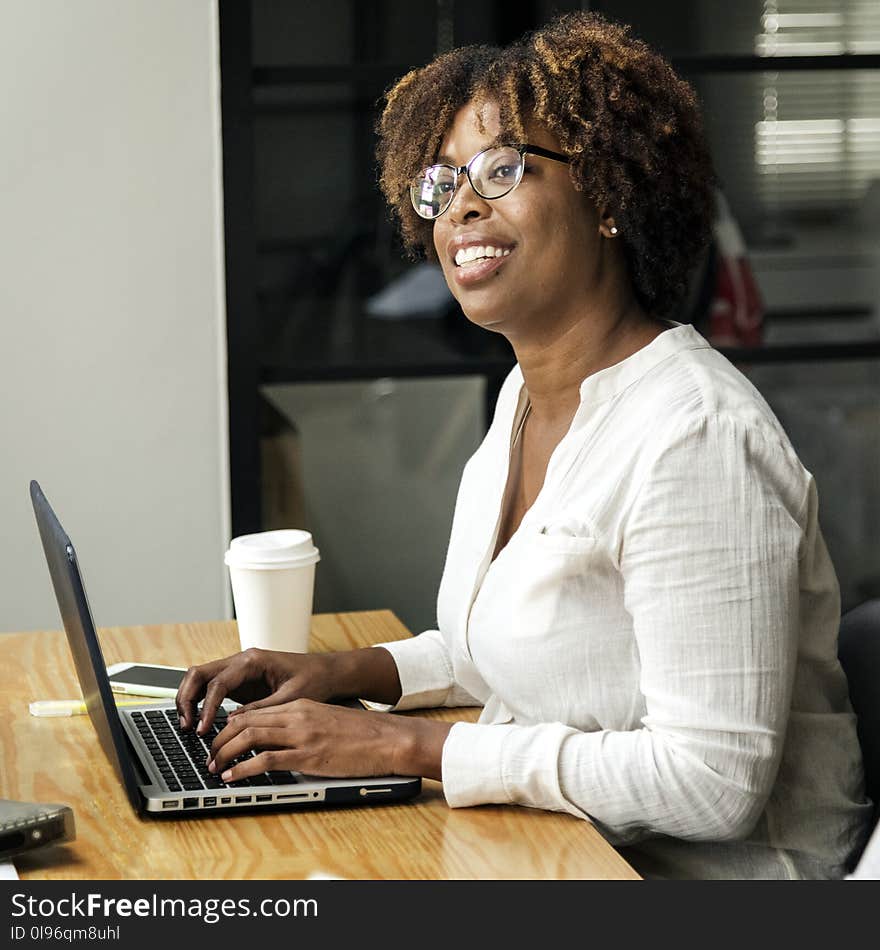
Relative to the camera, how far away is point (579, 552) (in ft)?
4.37

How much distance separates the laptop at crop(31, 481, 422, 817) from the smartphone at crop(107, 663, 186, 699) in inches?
10.5

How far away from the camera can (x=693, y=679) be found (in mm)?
1246

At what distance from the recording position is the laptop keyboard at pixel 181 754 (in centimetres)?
129

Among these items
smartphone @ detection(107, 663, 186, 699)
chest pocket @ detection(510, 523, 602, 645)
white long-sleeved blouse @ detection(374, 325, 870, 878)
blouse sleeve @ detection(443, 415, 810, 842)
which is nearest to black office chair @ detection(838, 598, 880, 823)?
white long-sleeved blouse @ detection(374, 325, 870, 878)

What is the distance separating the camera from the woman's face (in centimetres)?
147

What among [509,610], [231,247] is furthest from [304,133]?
[509,610]

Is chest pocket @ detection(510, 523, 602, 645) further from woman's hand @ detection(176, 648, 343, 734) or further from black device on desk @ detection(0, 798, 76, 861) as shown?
black device on desk @ detection(0, 798, 76, 861)

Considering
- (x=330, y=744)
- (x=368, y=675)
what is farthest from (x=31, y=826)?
(x=368, y=675)

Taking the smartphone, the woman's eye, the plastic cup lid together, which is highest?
the woman's eye

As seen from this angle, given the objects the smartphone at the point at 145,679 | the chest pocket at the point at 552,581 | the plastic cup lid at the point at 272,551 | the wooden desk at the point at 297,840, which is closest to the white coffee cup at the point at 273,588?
the plastic cup lid at the point at 272,551

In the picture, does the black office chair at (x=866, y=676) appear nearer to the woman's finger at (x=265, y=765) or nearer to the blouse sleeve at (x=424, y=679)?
the blouse sleeve at (x=424, y=679)

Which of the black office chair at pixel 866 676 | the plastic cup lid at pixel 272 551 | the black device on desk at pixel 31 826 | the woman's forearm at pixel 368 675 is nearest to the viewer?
the black device on desk at pixel 31 826

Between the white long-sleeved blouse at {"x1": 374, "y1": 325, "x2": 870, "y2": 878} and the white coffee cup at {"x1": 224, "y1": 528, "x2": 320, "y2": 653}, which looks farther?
the white coffee cup at {"x1": 224, "y1": 528, "x2": 320, "y2": 653}

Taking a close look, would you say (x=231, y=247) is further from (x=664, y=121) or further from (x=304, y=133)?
(x=664, y=121)
